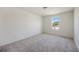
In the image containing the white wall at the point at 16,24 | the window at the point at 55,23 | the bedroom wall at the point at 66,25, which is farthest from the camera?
the window at the point at 55,23

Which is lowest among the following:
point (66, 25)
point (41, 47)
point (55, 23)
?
point (41, 47)

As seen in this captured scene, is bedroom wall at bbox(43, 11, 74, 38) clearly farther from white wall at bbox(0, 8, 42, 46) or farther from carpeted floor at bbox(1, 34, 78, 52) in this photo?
white wall at bbox(0, 8, 42, 46)

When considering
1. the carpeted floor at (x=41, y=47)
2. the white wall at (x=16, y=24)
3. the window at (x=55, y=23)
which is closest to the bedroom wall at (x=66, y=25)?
the window at (x=55, y=23)

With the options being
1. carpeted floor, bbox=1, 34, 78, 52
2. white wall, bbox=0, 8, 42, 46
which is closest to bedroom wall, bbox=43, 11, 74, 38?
carpeted floor, bbox=1, 34, 78, 52

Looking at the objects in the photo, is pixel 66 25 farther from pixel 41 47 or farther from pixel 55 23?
pixel 41 47

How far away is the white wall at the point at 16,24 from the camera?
2.71 metres

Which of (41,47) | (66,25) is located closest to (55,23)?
(66,25)

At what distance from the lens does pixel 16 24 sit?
3273mm

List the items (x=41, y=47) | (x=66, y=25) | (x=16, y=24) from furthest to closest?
1. (x=66, y=25)
2. (x=16, y=24)
3. (x=41, y=47)

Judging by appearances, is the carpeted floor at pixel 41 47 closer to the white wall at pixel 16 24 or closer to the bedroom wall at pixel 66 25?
the white wall at pixel 16 24

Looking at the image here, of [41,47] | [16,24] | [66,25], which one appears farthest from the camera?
[66,25]

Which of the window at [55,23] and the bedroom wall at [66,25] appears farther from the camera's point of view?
the window at [55,23]

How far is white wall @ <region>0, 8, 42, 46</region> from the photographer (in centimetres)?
271

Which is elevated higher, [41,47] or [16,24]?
[16,24]
